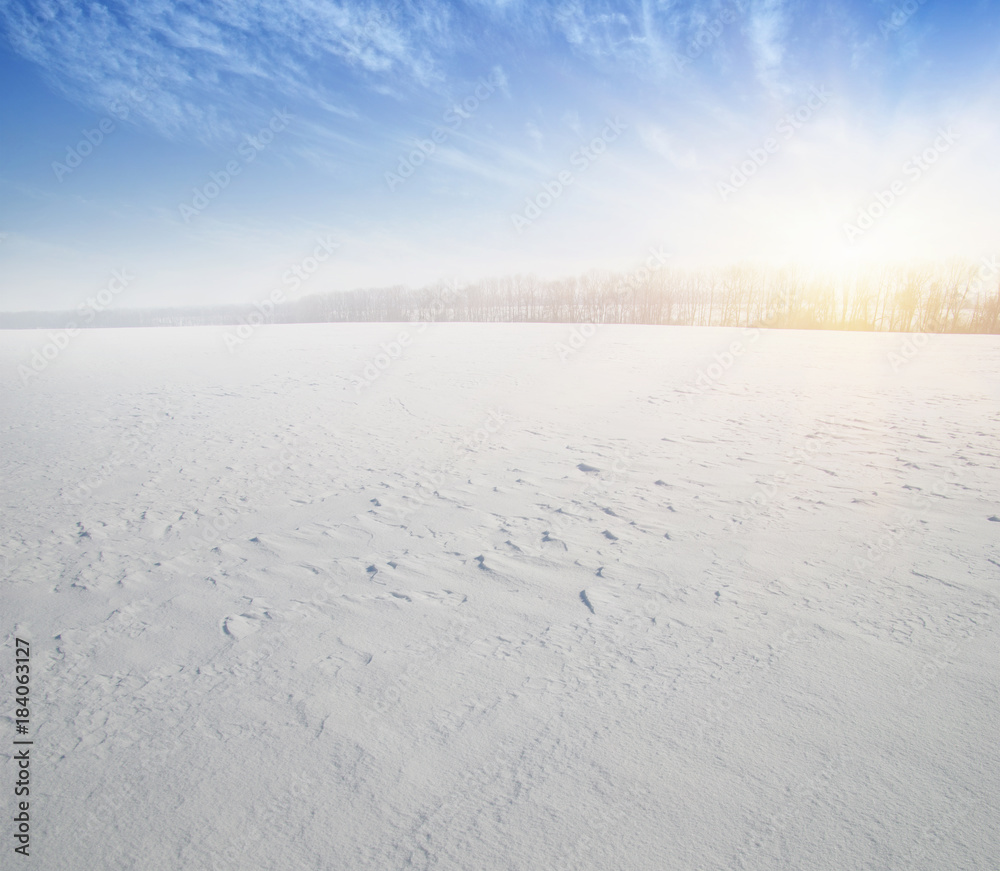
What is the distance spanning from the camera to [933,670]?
2.57m

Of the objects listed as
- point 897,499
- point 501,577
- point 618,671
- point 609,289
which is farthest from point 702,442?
point 609,289

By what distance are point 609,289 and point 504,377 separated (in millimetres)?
50411

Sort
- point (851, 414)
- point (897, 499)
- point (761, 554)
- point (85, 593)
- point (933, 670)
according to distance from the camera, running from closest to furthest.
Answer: point (933, 670) < point (85, 593) < point (761, 554) < point (897, 499) < point (851, 414)

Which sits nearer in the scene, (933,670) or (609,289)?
(933,670)


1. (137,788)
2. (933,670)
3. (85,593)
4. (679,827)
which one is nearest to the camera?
(679,827)

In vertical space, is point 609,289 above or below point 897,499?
above

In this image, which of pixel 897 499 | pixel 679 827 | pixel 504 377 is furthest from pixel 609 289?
pixel 679 827

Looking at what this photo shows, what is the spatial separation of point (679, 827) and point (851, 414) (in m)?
8.72

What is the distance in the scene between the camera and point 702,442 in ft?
22.8

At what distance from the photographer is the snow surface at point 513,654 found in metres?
1.83

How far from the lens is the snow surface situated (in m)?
1.83

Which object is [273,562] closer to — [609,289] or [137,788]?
[137,788]

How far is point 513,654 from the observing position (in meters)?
2.76

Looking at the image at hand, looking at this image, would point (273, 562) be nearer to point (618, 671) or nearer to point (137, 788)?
point (137, 788)
